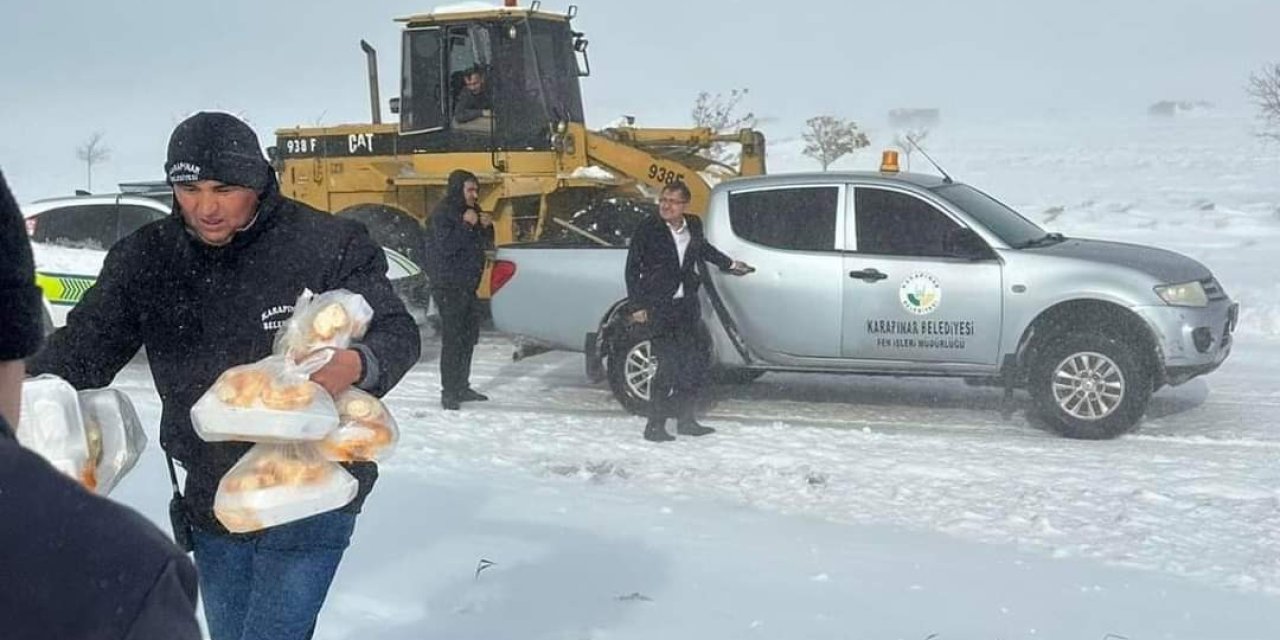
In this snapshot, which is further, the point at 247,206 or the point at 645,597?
the point at 645,597

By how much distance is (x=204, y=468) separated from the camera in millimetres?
3242

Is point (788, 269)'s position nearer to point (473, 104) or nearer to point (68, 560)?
point (473, 104)

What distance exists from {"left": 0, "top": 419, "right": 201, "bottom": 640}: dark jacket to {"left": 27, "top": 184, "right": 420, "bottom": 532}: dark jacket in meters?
1.95

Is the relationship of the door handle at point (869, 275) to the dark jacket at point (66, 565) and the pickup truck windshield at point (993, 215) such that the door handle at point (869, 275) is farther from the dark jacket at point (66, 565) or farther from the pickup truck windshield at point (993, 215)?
the dark jacket at point (66, 565)

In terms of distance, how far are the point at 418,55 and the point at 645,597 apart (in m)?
9.01

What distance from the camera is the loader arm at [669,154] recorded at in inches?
499

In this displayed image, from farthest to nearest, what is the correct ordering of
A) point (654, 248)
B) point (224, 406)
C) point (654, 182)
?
point (654, 182) → point (654, 248) → point (224, 406)

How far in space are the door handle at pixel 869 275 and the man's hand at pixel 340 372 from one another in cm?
626

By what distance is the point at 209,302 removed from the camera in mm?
3191

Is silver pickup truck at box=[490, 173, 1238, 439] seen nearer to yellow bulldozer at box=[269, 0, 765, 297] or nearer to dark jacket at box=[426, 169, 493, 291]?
dark jacket at box=[426, 169, 493, 291]

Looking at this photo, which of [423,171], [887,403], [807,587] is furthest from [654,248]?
[423,171]

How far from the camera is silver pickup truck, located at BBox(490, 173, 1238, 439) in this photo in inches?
332

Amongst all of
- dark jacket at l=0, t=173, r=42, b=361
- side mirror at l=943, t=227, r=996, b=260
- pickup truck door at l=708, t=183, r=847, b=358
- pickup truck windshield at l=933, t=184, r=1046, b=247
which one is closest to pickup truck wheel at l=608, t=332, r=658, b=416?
pickup truck door at l=708, t=183, r=847, b=358

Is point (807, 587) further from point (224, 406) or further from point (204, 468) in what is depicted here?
point (224, 406)
